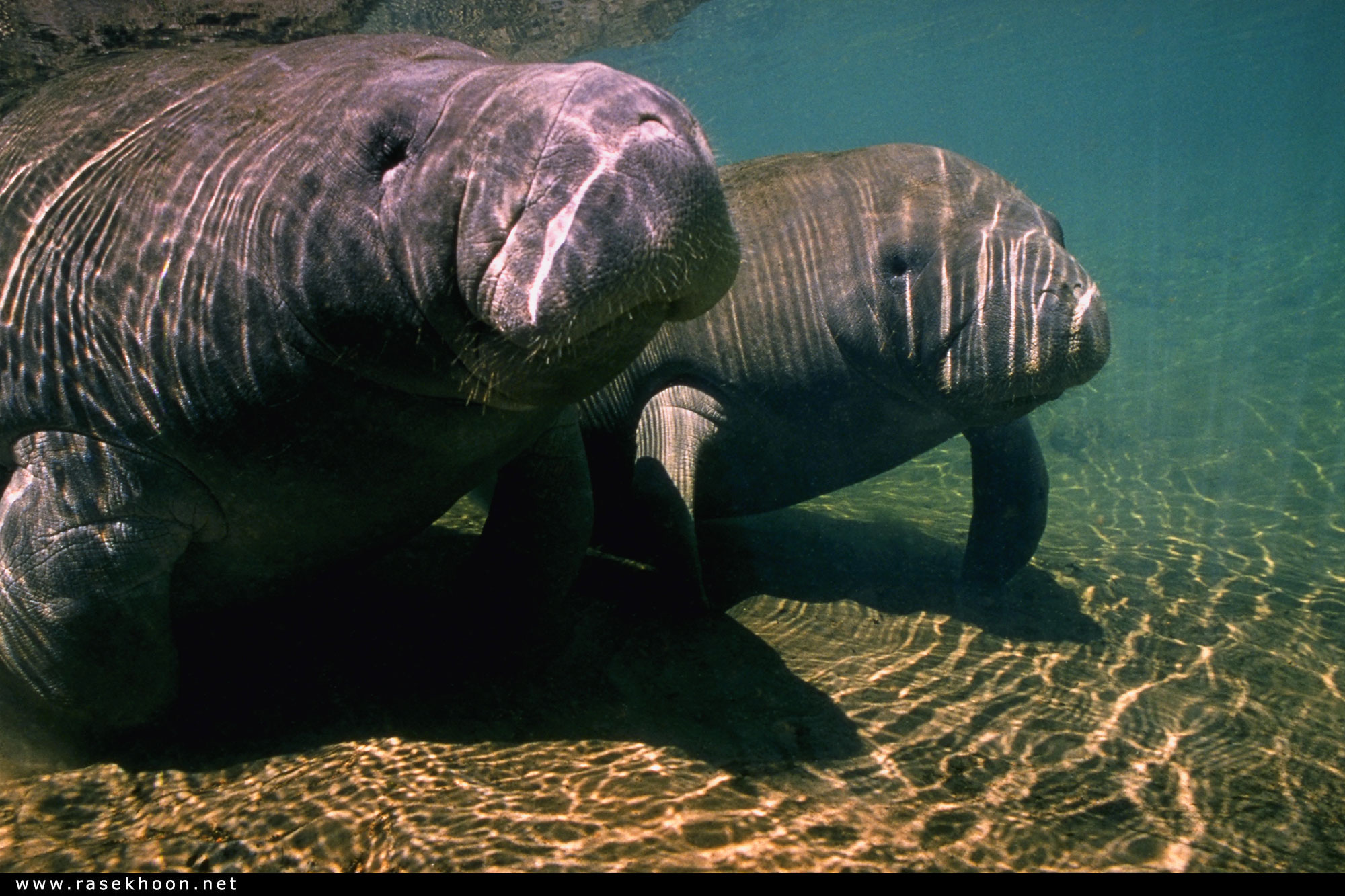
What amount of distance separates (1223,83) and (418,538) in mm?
104241

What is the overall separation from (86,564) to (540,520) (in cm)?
162

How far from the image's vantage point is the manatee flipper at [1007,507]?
507cm

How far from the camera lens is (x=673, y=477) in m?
4.17

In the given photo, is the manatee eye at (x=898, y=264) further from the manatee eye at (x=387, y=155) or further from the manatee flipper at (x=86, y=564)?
the manatee flipper at (x=86, y=564)

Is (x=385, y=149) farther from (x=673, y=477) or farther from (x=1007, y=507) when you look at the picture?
(x=1007, y=507)

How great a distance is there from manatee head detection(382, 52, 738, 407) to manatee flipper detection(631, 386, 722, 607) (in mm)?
1816

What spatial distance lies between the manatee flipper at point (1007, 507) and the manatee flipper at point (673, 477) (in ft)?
6.14

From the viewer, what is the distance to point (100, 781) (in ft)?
8.91

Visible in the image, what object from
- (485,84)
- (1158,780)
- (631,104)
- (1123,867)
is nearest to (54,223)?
(485,84)

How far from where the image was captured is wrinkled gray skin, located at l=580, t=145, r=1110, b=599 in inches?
151

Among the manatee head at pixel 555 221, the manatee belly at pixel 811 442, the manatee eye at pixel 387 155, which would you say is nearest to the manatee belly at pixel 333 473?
the manatee head at pixel 555 221

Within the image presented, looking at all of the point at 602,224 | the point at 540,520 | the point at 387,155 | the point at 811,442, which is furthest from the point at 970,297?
the point at 387,155

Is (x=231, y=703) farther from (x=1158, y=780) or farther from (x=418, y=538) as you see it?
(x=1158, y=780)

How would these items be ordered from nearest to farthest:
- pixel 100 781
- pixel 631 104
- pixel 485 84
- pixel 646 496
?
1. pixel 631 104
2. pixel 485 84
3. pixel 100 781
4. pixel 646 496
